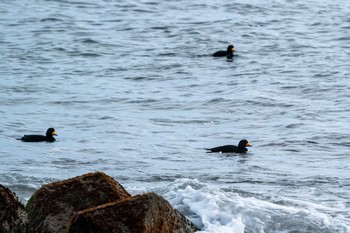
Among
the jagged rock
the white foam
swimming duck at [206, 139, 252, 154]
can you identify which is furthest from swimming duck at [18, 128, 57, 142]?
the jagged rock

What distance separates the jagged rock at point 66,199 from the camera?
29.7 feet

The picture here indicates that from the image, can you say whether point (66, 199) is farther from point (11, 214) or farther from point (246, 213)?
point (246, 213)

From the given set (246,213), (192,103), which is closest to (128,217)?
(246,213)

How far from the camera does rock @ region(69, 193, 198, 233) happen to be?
330 inches

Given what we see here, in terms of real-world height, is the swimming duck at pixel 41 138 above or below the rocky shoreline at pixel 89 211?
below

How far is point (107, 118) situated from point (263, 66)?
8.20m

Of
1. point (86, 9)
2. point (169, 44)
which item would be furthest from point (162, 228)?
point (86, 9)

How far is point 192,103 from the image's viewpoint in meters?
22.7

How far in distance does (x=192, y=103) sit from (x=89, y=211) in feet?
46.9

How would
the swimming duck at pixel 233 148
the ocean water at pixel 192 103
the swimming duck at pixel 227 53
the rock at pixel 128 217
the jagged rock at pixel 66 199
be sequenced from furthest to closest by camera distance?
the swimming duck at pixel 227 53
the swimming duck at pixel 233 148
the ocean water at pixel 192 103
the jagged rock at pixel 66 199
the rock at pixel 128 217

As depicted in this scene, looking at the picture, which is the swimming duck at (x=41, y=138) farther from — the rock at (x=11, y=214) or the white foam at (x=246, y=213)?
the rock at (x=11, y=214)

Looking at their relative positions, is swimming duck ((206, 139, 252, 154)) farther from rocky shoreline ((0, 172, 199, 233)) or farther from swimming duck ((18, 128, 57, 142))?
rocky shoreline ((0, 172, 199, 233))

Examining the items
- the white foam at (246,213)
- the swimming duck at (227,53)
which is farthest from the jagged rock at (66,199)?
the swimming duck at (227,53)

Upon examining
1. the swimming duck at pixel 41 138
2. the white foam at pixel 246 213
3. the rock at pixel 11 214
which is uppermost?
the rock at pixel 11 214
